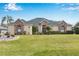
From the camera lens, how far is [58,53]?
A: 373 centimetres

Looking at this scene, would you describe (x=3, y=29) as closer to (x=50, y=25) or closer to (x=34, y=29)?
(x=34, y=29)

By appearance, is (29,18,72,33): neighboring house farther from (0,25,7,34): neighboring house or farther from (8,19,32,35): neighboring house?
(0,25,7,34): neighboring house

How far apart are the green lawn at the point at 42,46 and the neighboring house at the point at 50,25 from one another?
7 centimetres

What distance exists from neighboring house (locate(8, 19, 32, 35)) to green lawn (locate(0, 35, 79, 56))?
0.06 meters

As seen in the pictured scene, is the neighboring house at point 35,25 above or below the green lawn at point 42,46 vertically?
above

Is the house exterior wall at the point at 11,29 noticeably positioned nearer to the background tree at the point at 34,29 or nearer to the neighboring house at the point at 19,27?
the neighboring house at the point at 19,27

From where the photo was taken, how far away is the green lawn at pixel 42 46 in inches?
147

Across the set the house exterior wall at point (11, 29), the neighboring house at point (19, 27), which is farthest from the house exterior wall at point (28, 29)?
the house exterior wall at point (11, 29)

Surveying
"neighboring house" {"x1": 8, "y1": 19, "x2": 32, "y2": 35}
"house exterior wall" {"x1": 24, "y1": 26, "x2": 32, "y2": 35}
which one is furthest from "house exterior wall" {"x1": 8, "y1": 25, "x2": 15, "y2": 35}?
"house exterior wall" {"x1": 24, "y1": 26, "x2": 32, "y2": 35}

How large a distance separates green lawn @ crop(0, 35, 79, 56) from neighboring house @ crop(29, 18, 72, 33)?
0.07m

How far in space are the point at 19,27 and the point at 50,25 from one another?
28cm

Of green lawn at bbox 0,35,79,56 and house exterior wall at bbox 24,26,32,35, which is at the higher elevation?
house exterior wall at bbox 24,26,32,35

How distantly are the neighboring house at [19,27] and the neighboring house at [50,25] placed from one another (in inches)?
2.2

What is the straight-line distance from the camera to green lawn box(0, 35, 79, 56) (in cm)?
373
